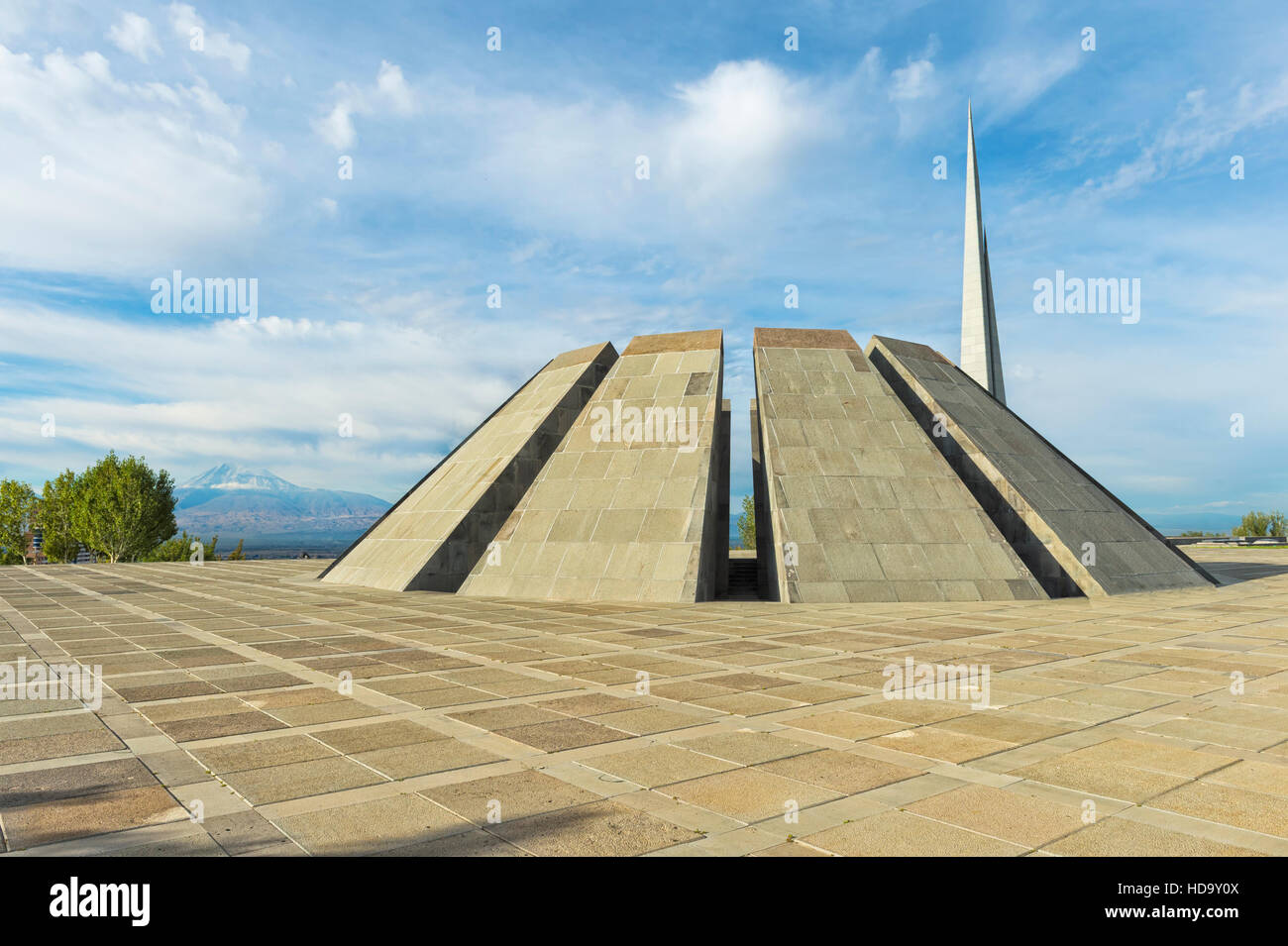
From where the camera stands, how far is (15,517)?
68.6 metres

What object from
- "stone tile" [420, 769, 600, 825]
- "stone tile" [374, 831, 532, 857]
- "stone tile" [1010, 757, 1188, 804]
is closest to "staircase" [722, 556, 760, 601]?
"stone tile" [1010, 757, 1188, 804]

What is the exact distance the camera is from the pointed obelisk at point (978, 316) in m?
46.5

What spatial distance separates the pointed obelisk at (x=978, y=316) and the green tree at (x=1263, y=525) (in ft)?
140

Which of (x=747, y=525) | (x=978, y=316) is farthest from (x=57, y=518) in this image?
(x=978, y=316)

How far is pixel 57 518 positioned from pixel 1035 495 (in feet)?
247

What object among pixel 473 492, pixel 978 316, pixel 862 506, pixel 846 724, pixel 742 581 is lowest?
pixel 742 581

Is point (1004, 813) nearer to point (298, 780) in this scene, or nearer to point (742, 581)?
point (298, 780)

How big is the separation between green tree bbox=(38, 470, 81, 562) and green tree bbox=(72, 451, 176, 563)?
58.7 inches

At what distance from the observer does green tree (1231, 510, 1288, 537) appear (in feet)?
241

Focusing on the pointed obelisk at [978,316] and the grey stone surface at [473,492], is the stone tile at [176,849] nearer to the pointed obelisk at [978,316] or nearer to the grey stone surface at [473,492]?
the grey stone surface at [473,492]
